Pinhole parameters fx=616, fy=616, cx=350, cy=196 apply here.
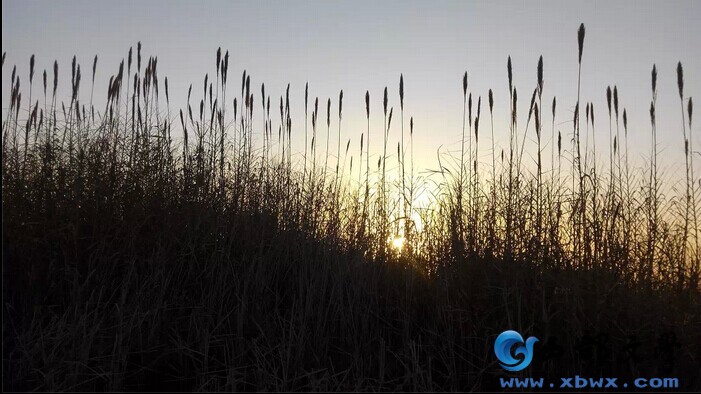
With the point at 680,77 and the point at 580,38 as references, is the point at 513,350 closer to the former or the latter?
the point at 580,38

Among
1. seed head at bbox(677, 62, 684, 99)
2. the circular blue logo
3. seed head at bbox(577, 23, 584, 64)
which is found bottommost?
the circular blue logo

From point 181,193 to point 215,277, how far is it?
84 centimetres

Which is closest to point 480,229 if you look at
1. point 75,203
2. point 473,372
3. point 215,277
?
point 473,372

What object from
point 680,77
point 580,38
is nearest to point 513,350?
point 580,38

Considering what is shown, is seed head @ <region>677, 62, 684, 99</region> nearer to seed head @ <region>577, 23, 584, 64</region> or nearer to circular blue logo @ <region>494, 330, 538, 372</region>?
seed head @ <region>577, 23, 584, 64</region>

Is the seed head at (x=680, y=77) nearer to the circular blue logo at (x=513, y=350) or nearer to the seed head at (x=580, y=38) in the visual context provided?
the seed head at (x=580, y=38)

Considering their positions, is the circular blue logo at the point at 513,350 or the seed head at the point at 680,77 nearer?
the circular blue logo at the point at 513,350

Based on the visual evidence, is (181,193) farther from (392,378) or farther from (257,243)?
(392,378)

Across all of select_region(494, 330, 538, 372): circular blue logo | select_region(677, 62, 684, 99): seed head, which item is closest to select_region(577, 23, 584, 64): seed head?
select_region(677, 62, 684, 99): seed head

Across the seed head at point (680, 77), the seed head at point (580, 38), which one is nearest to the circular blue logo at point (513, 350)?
the seed head at point (580, 38)

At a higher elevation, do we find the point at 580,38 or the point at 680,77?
the point at 580,38

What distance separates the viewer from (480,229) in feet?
12.2

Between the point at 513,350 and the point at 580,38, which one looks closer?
the point at 513,350

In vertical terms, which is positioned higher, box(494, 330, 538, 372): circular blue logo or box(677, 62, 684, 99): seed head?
box(677, 62, 684, 99): seed head
